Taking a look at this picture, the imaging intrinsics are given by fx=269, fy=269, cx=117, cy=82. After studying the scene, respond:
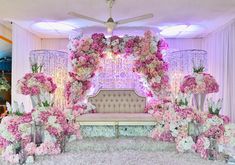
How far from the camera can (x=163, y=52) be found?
6520 millimetres

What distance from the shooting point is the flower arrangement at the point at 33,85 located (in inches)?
203

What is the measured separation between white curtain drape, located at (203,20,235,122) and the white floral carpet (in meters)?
2.23

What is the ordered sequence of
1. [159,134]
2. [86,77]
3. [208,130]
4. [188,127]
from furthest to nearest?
[86,77]
[159,134]
[188,127]
[208,130]

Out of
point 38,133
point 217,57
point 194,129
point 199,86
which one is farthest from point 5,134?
point 217,57

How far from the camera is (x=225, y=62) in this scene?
6195 millimetres

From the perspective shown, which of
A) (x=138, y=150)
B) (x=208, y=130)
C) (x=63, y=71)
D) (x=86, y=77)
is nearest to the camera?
(x=208, y=130)

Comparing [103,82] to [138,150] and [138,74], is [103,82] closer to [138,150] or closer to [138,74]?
[138,74]

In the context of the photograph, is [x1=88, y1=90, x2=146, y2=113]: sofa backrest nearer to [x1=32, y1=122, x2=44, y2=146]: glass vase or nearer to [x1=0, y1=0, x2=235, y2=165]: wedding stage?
[x1=0, y1=0, x2=235, y2=165]: wedding stage

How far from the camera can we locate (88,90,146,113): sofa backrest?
6578 mm

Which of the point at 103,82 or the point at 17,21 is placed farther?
the point at 103,82

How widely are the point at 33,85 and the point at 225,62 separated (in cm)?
426

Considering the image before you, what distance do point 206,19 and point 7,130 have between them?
4.45m

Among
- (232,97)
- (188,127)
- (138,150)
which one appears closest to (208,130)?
(188,127)

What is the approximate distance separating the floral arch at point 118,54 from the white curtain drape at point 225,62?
→ 1318mm
